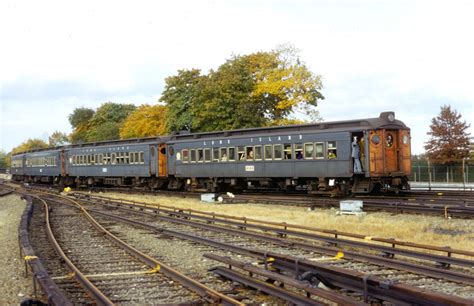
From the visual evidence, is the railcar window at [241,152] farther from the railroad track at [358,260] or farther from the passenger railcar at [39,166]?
the passenger railcar at [39,166]

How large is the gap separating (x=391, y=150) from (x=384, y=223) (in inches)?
253

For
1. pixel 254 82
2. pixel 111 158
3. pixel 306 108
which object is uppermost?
pixel 254 82

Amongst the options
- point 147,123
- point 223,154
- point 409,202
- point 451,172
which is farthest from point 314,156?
point 147,123

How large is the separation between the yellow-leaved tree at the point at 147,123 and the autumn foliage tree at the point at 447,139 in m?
31.7

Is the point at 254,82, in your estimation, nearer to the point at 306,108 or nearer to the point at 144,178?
the point at 306,108

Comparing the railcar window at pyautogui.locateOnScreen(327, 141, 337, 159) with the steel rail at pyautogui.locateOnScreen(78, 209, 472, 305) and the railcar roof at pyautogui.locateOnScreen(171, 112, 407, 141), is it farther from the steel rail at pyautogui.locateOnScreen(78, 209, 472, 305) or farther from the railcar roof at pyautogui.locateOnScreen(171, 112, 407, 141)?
the steel rail at pyautogui.locateOnScreen(78, 209, 472, 305)

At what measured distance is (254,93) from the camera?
41.9 m

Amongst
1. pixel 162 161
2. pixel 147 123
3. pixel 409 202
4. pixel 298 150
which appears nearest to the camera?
pixel 409 202

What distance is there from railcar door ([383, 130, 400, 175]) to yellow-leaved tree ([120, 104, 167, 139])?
41.8 meters

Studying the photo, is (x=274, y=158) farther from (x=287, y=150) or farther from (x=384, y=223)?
(x=384, y=223)

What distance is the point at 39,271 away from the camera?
8.62m

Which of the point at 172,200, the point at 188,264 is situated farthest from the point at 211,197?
the point at 188,264

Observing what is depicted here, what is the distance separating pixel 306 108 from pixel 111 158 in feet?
48.0

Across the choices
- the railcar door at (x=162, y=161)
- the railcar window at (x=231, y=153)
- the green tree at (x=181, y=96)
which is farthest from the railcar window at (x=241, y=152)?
the green tree at (x=181, y=96)
